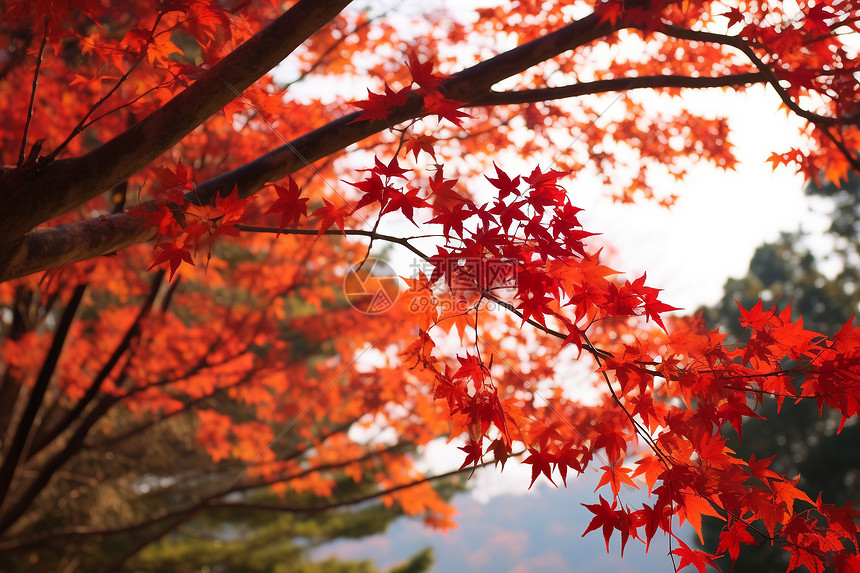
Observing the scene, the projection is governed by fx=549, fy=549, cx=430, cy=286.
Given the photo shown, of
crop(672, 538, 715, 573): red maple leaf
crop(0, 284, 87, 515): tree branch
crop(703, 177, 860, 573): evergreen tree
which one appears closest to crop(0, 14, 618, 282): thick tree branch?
crop(672, 538, 715, 573): red maple leaf

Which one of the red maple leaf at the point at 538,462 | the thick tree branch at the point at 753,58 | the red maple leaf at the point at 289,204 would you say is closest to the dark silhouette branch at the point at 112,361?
the red maple leaf at the point at 289,204

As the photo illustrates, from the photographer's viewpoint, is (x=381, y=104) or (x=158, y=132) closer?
(x=158, y=132)

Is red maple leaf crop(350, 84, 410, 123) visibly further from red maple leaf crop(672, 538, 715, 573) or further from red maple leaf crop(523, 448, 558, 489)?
red maple leaf crop(672, 538, 715, 573)

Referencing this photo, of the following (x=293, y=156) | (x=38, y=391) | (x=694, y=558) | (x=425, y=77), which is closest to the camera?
(x=694, y=558)

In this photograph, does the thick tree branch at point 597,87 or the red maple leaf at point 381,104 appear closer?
the red maple leaf at point 381,104

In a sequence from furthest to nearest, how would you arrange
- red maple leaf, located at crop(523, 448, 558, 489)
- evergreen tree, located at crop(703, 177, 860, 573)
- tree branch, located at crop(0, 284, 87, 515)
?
evergreen tree, located at crop(703, 177, 860, 573) → tree branch, located at crop(0, 284, 87, 515) → red maple leaf, located at crop(523, 448, 558, 489)

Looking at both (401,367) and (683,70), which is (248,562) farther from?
(683,70)

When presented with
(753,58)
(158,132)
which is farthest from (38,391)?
(753,58)

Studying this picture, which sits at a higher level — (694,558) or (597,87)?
(597,87)

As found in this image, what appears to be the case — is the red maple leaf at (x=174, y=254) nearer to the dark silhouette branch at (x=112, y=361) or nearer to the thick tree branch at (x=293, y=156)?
the thick tree branch at (x=293, y=156)

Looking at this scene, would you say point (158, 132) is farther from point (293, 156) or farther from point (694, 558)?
point (694, 558)

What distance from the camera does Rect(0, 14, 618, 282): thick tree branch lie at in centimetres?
203

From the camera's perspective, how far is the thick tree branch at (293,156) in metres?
2.03

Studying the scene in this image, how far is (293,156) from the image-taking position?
220 centimetres
